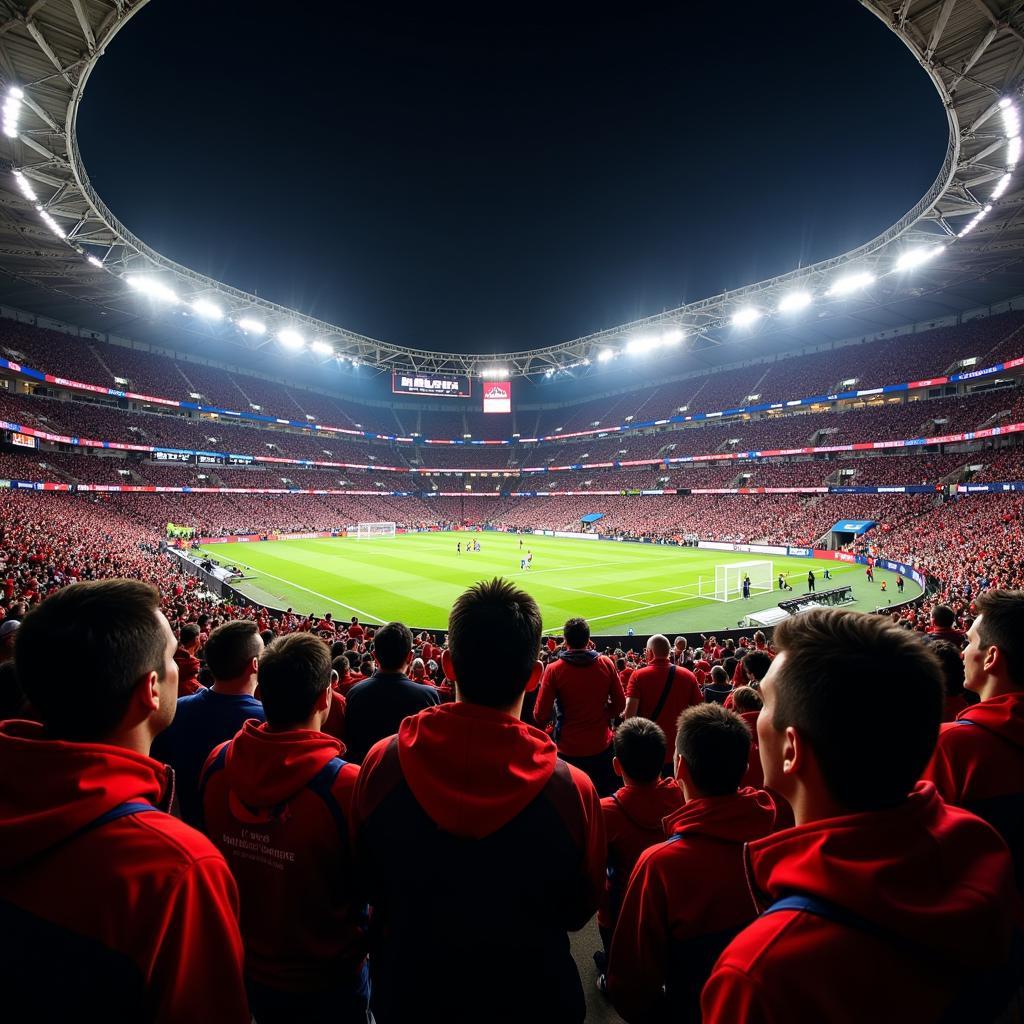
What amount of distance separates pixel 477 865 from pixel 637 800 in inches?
81.2

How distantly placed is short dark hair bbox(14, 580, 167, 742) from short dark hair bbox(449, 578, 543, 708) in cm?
122

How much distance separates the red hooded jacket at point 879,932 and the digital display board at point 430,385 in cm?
7738

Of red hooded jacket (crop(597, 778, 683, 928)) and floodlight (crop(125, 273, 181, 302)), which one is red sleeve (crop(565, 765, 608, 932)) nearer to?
red hooded jacket (crop(597, 778, 683, 928))

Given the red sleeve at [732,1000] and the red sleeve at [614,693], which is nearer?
the red sleeve at [732,1000]

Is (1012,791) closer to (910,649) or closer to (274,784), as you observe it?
(910,649)

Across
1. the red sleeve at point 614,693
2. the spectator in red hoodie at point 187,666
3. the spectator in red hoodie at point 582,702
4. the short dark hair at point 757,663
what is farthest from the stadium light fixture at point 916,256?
the spectator in red hoodie at point 187,666

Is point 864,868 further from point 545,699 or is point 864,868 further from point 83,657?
point 545,699

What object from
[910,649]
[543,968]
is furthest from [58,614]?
[910,649]

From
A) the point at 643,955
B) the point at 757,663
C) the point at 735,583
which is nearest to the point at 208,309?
the point at 735,583

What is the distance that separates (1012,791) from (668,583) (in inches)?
1151

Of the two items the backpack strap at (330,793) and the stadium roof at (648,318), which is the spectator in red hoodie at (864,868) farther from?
the stadium roof at (648,318)

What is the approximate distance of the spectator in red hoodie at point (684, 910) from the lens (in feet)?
7.27

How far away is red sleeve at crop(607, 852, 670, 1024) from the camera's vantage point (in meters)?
2.23

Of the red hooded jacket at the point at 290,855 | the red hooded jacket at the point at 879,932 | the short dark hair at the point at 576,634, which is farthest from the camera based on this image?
the short dark hair at the point at 576,634
